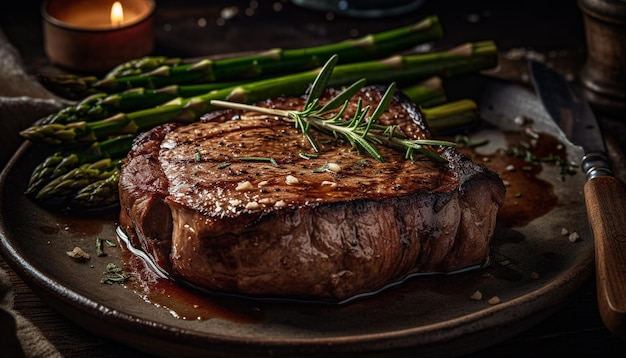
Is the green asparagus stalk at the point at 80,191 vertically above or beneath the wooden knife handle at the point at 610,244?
above

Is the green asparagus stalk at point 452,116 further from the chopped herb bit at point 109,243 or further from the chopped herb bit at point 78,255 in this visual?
the chopped herb bit at point 78,255

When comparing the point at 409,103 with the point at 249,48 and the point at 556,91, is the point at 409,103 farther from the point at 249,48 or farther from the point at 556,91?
the point at 249,48

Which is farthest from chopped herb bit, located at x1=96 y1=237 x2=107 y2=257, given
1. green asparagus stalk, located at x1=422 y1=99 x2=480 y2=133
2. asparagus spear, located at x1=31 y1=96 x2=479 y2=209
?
green asparagus stalk, located at x1=422 y1=99 x2=480 y2=133

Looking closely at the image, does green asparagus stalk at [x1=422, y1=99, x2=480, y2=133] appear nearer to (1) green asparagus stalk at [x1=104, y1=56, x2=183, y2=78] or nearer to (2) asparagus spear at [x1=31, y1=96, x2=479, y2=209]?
(1) green asparagus stalk at [x1=104, y1=56, x2=183, y2=78]

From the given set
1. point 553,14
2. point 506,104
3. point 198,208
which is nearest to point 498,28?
point 553,14

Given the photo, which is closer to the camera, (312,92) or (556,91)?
(312,92)

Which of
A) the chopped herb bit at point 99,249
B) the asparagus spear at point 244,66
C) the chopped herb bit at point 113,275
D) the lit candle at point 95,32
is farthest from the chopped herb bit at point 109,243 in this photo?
the lit candle at point 95,32

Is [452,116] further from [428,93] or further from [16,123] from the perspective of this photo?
[16,123]

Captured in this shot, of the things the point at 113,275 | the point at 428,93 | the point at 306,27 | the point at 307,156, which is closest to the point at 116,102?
the point at 113,275
